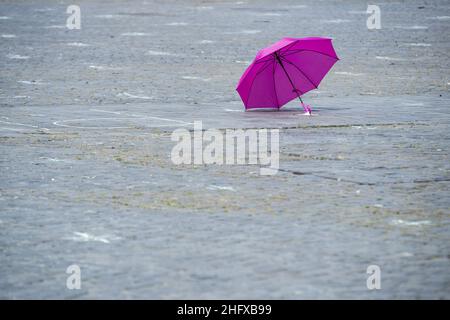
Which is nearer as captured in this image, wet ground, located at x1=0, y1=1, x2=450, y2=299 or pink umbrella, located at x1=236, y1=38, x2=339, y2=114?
wet ground, located at x1=0, y1=1, x2=450, y2=299

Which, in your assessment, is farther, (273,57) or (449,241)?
(273,57)

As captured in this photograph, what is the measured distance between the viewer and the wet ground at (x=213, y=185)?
653 cm

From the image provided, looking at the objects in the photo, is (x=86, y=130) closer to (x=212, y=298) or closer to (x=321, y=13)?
(x=212, y=298)

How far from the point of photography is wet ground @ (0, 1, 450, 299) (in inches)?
257

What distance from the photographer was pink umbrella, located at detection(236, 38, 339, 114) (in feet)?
47.4

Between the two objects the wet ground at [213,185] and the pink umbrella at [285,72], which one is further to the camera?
the pink umbrella at [285,72]

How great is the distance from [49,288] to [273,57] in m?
8.61

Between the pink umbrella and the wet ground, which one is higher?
the pink umbrella

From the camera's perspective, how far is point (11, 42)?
24.1 metres

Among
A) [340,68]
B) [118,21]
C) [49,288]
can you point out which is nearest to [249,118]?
[340,68]

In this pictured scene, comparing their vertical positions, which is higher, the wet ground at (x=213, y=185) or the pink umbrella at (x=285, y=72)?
the pink umbrella at (x=285, y=72)

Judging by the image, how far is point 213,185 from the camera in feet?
30.9

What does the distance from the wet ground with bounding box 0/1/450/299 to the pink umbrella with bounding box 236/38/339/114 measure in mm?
254

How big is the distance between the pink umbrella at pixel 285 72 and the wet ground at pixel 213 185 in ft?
0.83
